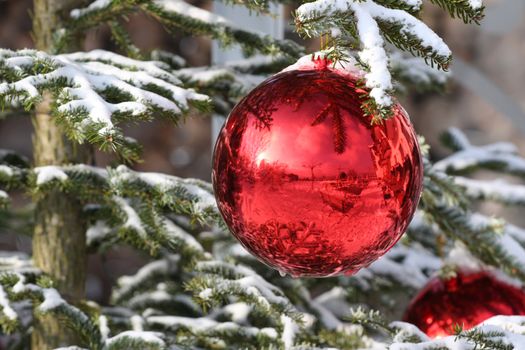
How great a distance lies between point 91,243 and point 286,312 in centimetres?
30

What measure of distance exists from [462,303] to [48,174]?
1.40ft

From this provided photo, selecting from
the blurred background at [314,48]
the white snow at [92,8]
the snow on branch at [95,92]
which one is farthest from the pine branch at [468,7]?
the blurred background at [314,48]

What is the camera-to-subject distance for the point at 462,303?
80 cm

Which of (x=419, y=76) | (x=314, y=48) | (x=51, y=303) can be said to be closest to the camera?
(x=51, y=303)

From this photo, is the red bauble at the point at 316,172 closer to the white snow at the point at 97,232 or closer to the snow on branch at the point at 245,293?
the snow on branch at the point at 245,293

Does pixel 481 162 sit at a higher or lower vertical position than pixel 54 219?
higher

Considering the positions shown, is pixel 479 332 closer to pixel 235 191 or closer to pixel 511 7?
pixel 235 191

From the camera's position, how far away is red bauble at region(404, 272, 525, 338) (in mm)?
785

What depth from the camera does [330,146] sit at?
524 mm

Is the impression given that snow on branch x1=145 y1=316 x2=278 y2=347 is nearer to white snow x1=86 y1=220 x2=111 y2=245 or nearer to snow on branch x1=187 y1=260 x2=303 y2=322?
snow on branch x1=187 y1=260 x2=303 y2=322

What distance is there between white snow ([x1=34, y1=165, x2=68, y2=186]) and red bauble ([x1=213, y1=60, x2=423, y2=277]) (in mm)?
228

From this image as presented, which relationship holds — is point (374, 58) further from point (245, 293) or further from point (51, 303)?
point (51, 303)

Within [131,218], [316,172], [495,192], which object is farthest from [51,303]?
[495,192]

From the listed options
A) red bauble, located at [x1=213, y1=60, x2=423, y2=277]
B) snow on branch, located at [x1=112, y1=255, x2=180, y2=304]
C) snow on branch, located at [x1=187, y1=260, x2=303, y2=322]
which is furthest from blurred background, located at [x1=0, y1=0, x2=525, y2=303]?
red bauble, located at [x1=213, y1=60, x2=423, y2=277]
